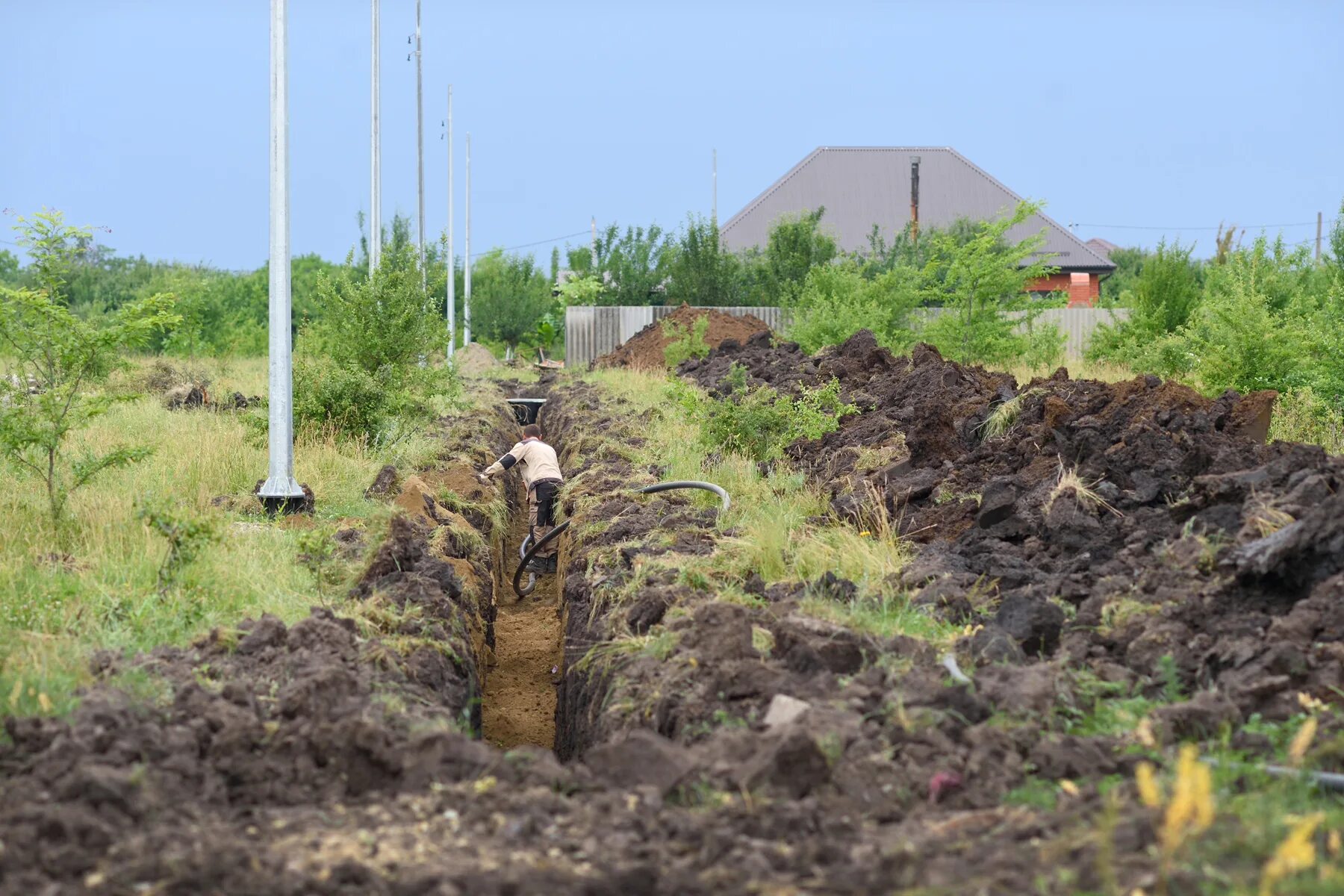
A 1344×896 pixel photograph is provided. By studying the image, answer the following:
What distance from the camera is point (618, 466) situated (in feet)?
47.6

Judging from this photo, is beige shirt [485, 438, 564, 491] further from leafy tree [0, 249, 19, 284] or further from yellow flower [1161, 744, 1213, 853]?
leafy tree [0, 249, 19, 284]

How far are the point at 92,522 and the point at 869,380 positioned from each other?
1169cm

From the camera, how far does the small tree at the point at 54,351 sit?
9.65m

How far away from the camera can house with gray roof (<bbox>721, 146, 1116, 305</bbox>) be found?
5988cm

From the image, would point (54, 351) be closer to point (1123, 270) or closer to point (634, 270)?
point (634, 270)

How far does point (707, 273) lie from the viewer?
43781 millimetres

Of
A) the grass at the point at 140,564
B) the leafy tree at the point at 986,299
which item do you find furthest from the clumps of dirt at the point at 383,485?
the leafy tree at the point at 986,299

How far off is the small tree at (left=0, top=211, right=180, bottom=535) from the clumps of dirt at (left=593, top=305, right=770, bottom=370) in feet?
75.9

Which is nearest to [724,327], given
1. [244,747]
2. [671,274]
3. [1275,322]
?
[671,274]

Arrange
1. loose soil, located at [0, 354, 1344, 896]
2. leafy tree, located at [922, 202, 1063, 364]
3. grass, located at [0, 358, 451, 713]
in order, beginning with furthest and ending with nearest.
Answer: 1. leafy tree, located at [922, 202, 1063, 364]
2. grass, located at [0, 358, 451, 713]
3. loose soil, located at [0, 354, 1344, 896]

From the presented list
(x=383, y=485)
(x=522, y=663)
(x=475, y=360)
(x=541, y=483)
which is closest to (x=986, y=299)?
(x=541, y=483)

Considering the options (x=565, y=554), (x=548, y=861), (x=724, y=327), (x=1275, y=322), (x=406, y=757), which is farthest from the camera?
(x=724, y=327)

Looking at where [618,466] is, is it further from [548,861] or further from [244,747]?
[548,861]

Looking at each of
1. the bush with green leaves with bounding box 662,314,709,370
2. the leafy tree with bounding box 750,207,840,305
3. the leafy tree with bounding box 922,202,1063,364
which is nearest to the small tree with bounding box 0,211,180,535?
the leafy tree with bounding box 922,202,1063,364
